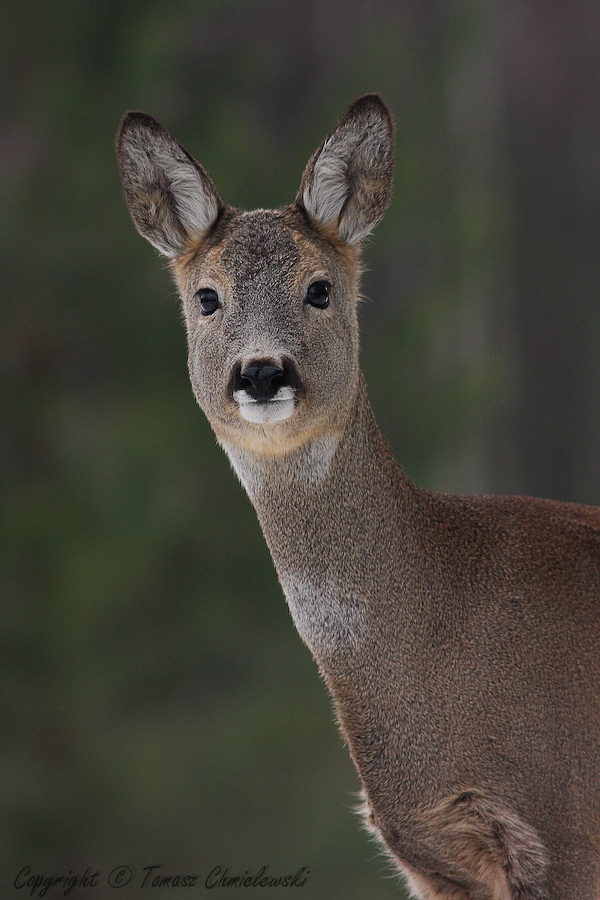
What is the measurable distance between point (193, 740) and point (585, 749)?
887cm

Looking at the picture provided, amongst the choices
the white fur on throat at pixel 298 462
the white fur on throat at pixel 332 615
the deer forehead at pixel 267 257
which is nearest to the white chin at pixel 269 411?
the white fur on throat at pixel 298 462

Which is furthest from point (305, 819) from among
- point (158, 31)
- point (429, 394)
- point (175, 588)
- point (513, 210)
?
point (513, 210)

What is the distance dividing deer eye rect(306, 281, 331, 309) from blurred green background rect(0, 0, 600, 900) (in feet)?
24.2

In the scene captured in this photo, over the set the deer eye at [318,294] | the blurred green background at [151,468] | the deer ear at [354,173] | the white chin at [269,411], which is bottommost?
the blurred green background at [151,468]

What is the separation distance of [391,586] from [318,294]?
0.98 m

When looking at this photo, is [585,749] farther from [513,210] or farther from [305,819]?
[513,210]

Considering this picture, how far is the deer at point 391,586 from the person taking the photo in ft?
15.6

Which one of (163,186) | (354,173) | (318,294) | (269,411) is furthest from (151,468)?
(269,411)

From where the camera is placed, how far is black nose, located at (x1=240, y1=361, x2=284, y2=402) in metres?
4.64

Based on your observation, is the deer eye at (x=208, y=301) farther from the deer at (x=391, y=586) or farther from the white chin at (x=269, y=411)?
the white chin at (x=269, y=411)

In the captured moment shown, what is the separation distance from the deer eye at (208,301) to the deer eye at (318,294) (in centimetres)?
31

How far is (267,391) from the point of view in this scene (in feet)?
15.2

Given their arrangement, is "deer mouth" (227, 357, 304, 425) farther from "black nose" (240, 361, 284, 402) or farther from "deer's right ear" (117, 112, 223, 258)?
"deer's right ear" (117, 112, 223, 258)

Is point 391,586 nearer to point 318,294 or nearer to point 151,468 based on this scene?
point 318,294
